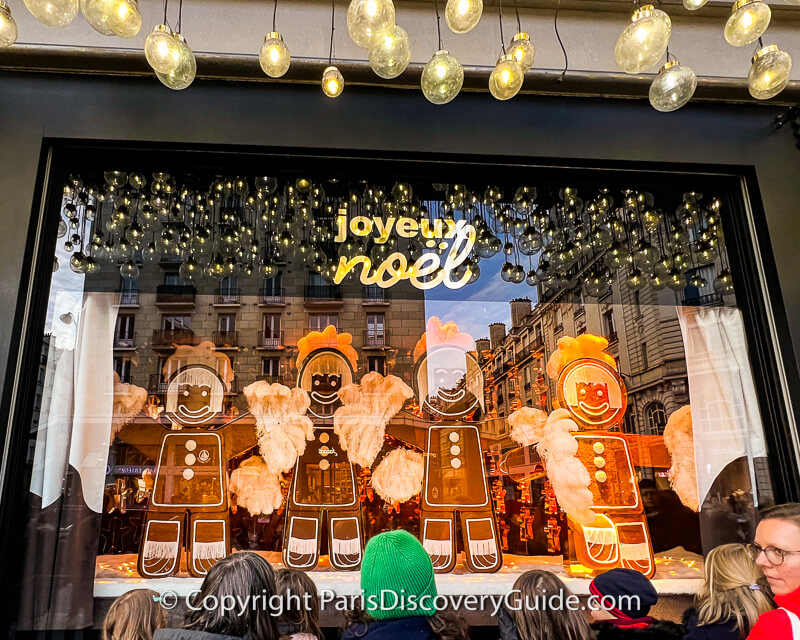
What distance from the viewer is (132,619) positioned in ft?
7.19

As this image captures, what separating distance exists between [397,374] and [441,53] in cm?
278

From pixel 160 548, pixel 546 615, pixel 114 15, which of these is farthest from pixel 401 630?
pixel 160 548

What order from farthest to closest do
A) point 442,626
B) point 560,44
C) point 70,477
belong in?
1. point 70,477
2. point 560,44
3. point 442,626

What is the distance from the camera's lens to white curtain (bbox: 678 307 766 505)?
116 inches

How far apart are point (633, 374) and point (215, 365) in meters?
3.06

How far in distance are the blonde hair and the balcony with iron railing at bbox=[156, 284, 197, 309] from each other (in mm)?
3413

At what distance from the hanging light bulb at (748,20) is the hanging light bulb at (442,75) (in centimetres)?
79

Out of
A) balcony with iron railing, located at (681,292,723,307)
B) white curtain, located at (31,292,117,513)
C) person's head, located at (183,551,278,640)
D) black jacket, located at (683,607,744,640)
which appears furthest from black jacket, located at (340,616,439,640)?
balcony with iron railing, located at (681,292,723,307)

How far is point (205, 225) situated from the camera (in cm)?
361

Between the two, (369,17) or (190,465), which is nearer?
(369,17)

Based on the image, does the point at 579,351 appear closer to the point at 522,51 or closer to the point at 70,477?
the point at 522,51

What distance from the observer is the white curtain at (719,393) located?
2947 mm

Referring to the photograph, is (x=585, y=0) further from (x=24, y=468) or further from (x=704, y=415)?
(x=24, y=468)

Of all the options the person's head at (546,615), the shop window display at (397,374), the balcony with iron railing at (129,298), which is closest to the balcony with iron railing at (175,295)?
the shop window display at (397,374)
